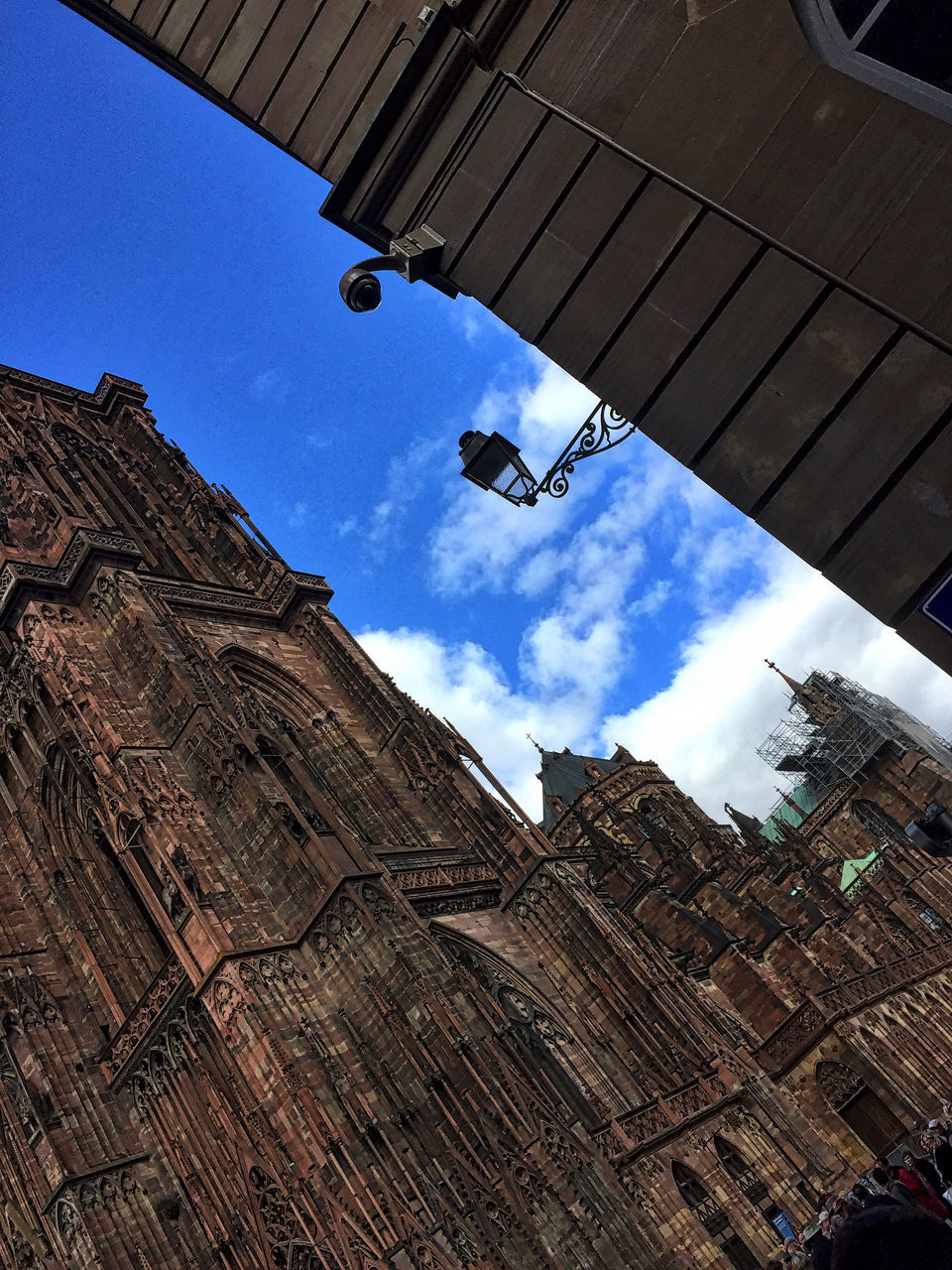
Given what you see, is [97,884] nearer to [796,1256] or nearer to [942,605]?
[796,1256]

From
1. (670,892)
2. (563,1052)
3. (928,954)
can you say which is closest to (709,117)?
(563,1052)

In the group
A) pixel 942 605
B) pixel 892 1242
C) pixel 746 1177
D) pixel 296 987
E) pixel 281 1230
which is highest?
pixel 296 987

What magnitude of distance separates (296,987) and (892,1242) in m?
9.78

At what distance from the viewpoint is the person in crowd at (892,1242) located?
654 centimetres

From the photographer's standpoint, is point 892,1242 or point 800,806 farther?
point 800,806

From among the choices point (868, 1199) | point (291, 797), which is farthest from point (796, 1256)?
point (291, 797)

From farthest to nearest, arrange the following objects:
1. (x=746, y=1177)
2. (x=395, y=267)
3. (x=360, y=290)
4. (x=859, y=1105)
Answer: (x=859, y=1105) < (x=746, y=1177) < (x=360, y=290) < (x=395, y=267)

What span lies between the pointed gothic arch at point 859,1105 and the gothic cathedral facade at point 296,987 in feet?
0.36

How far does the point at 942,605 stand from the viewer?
5.19 meters

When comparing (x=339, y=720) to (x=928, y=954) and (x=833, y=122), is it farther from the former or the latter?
(x=928, y=954)

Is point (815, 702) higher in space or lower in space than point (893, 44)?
higher

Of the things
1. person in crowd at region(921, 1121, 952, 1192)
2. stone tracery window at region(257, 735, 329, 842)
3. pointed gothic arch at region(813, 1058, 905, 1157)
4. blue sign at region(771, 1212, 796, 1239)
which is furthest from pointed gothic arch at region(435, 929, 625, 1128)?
pointed gothic arch at region(813, 1058, 905, 1157)

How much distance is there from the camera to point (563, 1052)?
59.0ft

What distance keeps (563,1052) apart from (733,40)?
16.8 m
